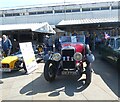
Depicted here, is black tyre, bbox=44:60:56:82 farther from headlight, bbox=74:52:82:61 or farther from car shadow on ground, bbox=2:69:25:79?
car shadow on ground, bbox=2:69:25:79

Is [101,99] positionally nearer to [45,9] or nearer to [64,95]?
[64,95]

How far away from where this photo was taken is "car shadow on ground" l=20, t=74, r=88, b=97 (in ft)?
23.5

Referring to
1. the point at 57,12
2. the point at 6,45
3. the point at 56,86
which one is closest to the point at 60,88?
the point at 56,86

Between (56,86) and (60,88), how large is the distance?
11.1 inches

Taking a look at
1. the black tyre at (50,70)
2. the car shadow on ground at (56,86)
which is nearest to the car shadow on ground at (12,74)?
the car shadow on ground at (56,86)

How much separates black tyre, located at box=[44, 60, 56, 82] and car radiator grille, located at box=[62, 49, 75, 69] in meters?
0.47

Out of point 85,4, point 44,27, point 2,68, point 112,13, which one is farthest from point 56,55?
point 85,4

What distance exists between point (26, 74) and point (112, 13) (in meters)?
24.1

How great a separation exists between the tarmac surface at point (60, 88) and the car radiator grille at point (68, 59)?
630 millimetres

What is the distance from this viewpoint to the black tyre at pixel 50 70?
8.16 metres

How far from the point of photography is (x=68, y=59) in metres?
8.11

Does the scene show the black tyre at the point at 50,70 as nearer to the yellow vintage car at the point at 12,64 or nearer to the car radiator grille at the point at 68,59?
the car radiator grille at the point at 68,59

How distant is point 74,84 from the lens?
7.96m

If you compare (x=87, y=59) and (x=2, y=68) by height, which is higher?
(x=87, y=59)
